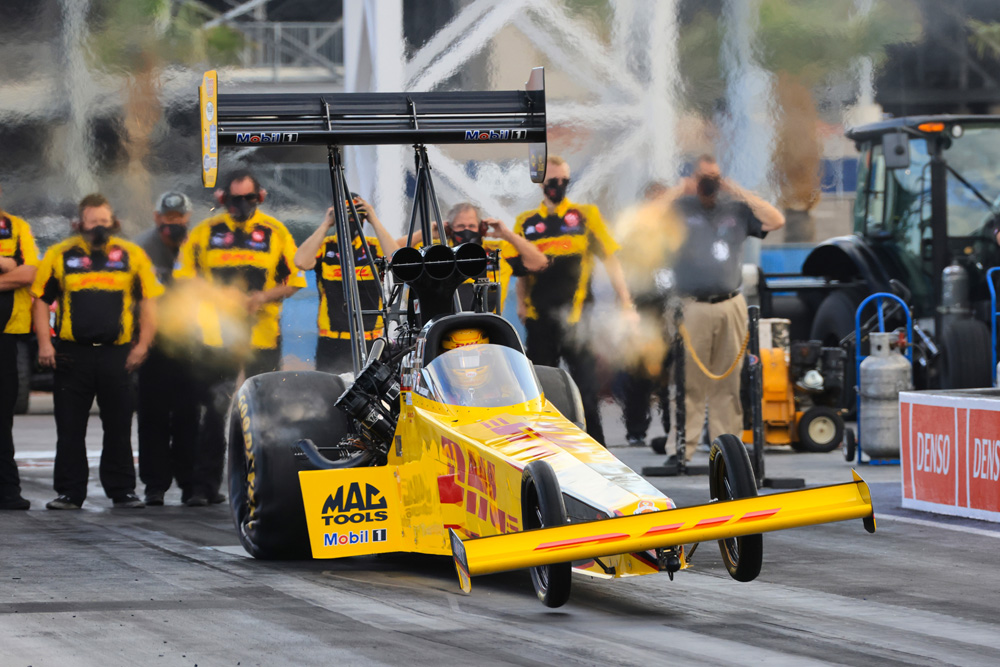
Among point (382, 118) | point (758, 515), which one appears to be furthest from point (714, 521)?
point (382, 118)

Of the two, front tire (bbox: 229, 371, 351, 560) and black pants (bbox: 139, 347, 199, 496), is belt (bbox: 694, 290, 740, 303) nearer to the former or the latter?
black pants (bbox: 139, 347, 199, 496)

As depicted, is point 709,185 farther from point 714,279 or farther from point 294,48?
point 294,48

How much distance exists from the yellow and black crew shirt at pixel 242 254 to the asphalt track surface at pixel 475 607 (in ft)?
8.56

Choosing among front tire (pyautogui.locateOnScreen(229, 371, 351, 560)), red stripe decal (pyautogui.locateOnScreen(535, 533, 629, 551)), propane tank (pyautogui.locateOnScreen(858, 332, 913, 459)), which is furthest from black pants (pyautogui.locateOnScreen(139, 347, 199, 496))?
red stripe decal (pyautogui.locateOnScreen(535, 533, 629, 551))

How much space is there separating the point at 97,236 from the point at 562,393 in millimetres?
3924

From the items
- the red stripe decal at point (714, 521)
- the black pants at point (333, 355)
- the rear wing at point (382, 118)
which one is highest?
the rear wing at point (382, 118)

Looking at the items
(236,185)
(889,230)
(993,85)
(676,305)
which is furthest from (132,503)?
(993,85)

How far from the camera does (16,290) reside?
11.2 metres

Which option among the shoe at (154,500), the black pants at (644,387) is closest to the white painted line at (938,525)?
the black pants at (644,387)

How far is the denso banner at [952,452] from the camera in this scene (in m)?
9.78

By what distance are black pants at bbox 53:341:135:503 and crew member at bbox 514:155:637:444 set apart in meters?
3.46

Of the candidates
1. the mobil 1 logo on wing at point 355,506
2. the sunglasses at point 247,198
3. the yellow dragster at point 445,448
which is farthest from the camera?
the sunglasses at point 247,198

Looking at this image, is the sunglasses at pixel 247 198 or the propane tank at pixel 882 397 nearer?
the sunglasses at pixel 247 198

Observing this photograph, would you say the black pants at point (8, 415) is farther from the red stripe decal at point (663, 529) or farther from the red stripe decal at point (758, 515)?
the red stripe decal at point (758, 515)
